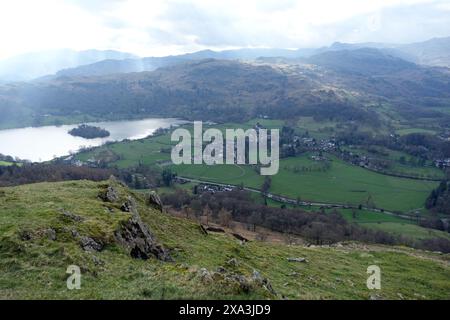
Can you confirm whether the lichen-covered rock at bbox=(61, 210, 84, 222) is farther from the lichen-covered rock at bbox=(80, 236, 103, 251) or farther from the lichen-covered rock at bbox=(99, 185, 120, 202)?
the lichen-covered rock at bbox=(99, 185, 120, 202)

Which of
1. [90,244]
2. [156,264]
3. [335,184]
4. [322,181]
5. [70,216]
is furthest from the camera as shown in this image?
[322,181]

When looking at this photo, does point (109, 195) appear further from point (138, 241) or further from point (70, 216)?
point (138, 241)

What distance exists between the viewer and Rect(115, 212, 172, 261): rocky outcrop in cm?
2612

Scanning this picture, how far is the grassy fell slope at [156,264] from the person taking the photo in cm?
1786

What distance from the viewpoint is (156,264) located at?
975 inches

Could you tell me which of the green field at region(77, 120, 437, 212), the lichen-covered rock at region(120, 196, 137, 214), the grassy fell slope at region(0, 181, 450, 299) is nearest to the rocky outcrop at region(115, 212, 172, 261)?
the grassy fell slope at region(0, 181, 450, 299)

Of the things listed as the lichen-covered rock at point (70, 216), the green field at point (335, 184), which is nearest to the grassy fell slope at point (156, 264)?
the lichen-covered rock at point (70, 216)

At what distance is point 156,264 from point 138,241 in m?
3.10

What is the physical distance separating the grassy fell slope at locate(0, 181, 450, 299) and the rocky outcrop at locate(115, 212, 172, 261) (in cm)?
63

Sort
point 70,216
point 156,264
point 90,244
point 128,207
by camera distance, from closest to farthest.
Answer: point 90,244 → point 156,264 → point 70,216 → point 128,207

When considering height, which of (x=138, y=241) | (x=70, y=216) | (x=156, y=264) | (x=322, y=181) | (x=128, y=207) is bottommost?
(x=322, y=181)

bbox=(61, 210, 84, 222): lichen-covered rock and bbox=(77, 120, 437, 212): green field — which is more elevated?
bbox=(61, 210, 84, 222): lichen-covered rock

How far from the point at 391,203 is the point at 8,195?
12812 cm

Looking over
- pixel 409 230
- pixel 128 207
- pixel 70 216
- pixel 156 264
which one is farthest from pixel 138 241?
pixel 409 230
